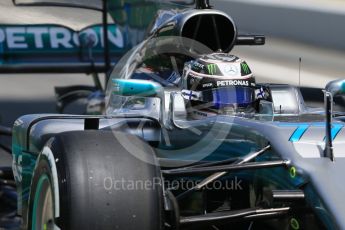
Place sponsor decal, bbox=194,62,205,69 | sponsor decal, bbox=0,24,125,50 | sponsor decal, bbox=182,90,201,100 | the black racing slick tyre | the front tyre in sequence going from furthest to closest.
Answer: sponsor decal, bbox=0,24,125,50 → sponsor decal, bbox=194,62,205,69 → sponsor decal, bbox=182,90,201,100 → the front tyre → the black racing slick tyre

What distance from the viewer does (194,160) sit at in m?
4.07

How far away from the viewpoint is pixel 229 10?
13.8 metres

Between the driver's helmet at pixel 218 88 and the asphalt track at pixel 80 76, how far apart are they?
2.88 meters

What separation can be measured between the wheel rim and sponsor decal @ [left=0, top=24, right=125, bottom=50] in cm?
445

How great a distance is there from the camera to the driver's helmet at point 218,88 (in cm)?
458

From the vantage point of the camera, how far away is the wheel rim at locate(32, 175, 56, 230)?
3.67 m

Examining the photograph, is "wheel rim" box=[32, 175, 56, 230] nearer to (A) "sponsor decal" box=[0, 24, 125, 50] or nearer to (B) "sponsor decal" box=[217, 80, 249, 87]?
(B) "sponsor decal" box=[217, 80, 249, 87]

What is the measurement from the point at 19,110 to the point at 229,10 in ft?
17.5

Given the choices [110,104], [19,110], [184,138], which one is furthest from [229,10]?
[184,138]

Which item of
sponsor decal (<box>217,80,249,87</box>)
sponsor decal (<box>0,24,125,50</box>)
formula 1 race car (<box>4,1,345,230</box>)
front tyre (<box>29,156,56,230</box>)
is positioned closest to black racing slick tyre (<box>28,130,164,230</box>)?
formula 1 race car (<box>4,1,345,230</box>)

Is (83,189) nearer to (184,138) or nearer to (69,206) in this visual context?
(69,206)

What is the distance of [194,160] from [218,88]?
68cm

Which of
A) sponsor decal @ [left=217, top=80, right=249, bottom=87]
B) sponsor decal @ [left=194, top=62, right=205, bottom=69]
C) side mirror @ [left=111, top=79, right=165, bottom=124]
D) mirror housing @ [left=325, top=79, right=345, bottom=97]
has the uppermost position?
mirror housing @ [left=325, top=79, right=345, bottom=97]

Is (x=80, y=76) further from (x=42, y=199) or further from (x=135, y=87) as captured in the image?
(x=42, y=199)
